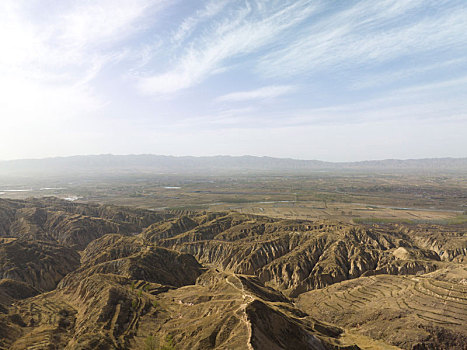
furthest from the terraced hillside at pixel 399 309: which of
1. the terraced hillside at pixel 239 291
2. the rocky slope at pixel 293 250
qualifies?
the rocky slope at pixel 293 250

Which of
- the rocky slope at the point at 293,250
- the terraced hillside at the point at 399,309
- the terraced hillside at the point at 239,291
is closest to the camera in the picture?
the terraced hillside at the point at 239,291

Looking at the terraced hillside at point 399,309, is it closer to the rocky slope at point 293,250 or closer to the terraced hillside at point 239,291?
the terraced hillside at point 239,291

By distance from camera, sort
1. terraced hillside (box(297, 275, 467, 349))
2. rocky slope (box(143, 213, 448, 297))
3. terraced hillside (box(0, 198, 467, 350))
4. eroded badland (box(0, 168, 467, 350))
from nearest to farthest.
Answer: terraced hillside (box(0, 198, 467, 350)), eroded badland (box(0, 168, 467, 350)), terraced hillside (box(297, 275, 467, 349)), rocky slope (box(143, 213, 448, 297))

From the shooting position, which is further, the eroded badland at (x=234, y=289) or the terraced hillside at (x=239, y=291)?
the eroded badland at (x=234, y=289)

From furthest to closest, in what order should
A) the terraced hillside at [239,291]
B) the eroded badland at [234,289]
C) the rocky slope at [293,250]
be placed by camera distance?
the rocky slope at [293,250], the eroded badland at [234,289], the terraced hillside at [239,291]

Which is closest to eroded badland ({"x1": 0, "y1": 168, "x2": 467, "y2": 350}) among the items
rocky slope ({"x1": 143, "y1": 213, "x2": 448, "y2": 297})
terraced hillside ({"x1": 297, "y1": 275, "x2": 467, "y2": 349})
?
terraced hillside ({"x1": 297, "y1": 275, "x2": 467, "y2": 349})

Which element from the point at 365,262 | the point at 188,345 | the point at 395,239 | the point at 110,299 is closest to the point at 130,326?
the point at 110,299

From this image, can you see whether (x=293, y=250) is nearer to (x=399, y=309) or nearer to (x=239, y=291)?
(x=399, y=309)

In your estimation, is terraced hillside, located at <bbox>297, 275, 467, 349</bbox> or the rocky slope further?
the rocky slope

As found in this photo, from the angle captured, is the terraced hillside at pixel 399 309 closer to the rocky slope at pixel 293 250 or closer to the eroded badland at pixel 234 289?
the eroded badland at pixel 234 289

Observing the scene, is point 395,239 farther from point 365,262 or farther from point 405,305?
point 405,305

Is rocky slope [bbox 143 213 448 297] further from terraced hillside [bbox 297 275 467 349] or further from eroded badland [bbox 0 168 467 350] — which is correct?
terraced hillside [bbox 297 275 467 349]
